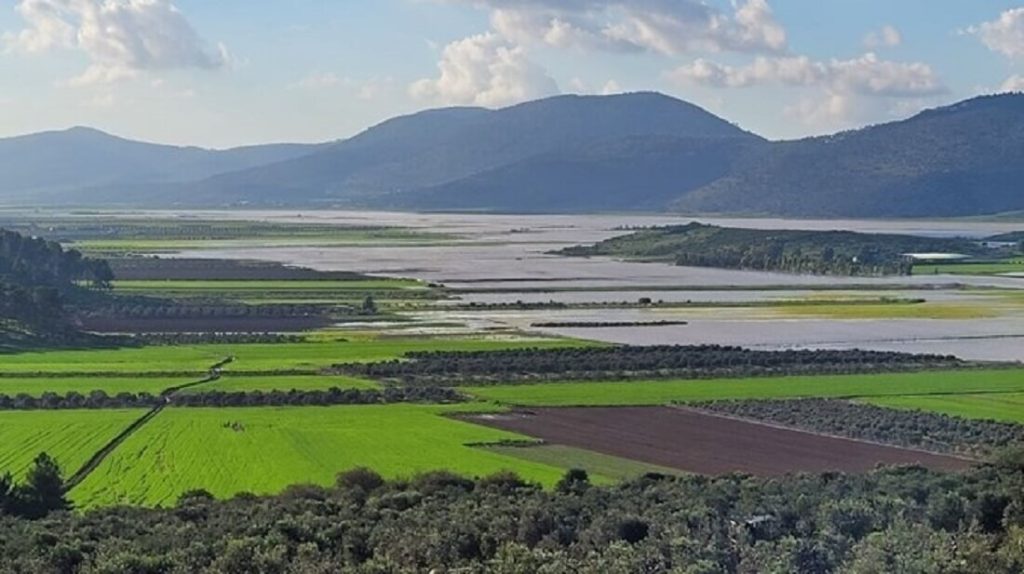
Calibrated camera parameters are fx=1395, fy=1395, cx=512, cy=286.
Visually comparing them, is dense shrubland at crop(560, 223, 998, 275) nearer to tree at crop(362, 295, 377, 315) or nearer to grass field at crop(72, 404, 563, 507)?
tree at crop(362, 295, 377, 315)

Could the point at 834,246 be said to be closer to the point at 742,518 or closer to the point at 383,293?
the point at 383,293

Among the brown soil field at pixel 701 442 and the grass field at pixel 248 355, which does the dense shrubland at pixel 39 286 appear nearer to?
the grass field at pixel 248 355

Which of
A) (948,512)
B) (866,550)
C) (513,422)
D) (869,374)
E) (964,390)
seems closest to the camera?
(866,550)

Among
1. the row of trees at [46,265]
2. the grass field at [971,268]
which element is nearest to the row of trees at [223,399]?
the row of trees at [46,265]

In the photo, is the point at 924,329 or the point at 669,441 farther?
the point at 924,329

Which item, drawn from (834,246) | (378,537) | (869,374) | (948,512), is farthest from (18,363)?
(834,246)
